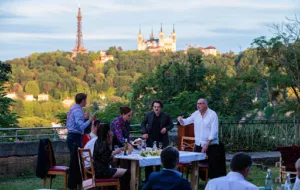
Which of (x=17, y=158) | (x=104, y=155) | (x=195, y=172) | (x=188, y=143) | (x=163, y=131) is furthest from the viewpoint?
(x=17, y=158)

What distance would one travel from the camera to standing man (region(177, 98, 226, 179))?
8.84 m

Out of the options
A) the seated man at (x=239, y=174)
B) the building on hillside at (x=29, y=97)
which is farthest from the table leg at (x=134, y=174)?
the building on hillside at (x=29, y=97)

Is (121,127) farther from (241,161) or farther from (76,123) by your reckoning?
(241,161)

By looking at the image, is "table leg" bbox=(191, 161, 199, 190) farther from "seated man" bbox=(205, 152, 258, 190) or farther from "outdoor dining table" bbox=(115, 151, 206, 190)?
"seated man" bbox=(205, 152, 258, 190)

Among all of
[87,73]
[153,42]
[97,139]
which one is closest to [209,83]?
[97,139]

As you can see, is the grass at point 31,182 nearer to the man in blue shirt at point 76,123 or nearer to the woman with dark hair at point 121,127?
the man in blue shirt at point 76,123

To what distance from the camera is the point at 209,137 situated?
8.88m

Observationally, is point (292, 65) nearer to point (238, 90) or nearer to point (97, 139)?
point (238, 90)

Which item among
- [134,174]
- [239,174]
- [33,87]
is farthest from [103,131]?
[33,87]

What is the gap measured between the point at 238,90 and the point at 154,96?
10.7ft

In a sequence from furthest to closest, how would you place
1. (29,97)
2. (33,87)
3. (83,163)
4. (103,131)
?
(33,87) < (29,97) < (83,163) < (103,131)

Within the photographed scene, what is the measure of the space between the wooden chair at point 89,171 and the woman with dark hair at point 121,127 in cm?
103

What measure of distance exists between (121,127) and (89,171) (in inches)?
51.1

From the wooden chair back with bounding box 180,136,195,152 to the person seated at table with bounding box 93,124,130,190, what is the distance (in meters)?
2.19
